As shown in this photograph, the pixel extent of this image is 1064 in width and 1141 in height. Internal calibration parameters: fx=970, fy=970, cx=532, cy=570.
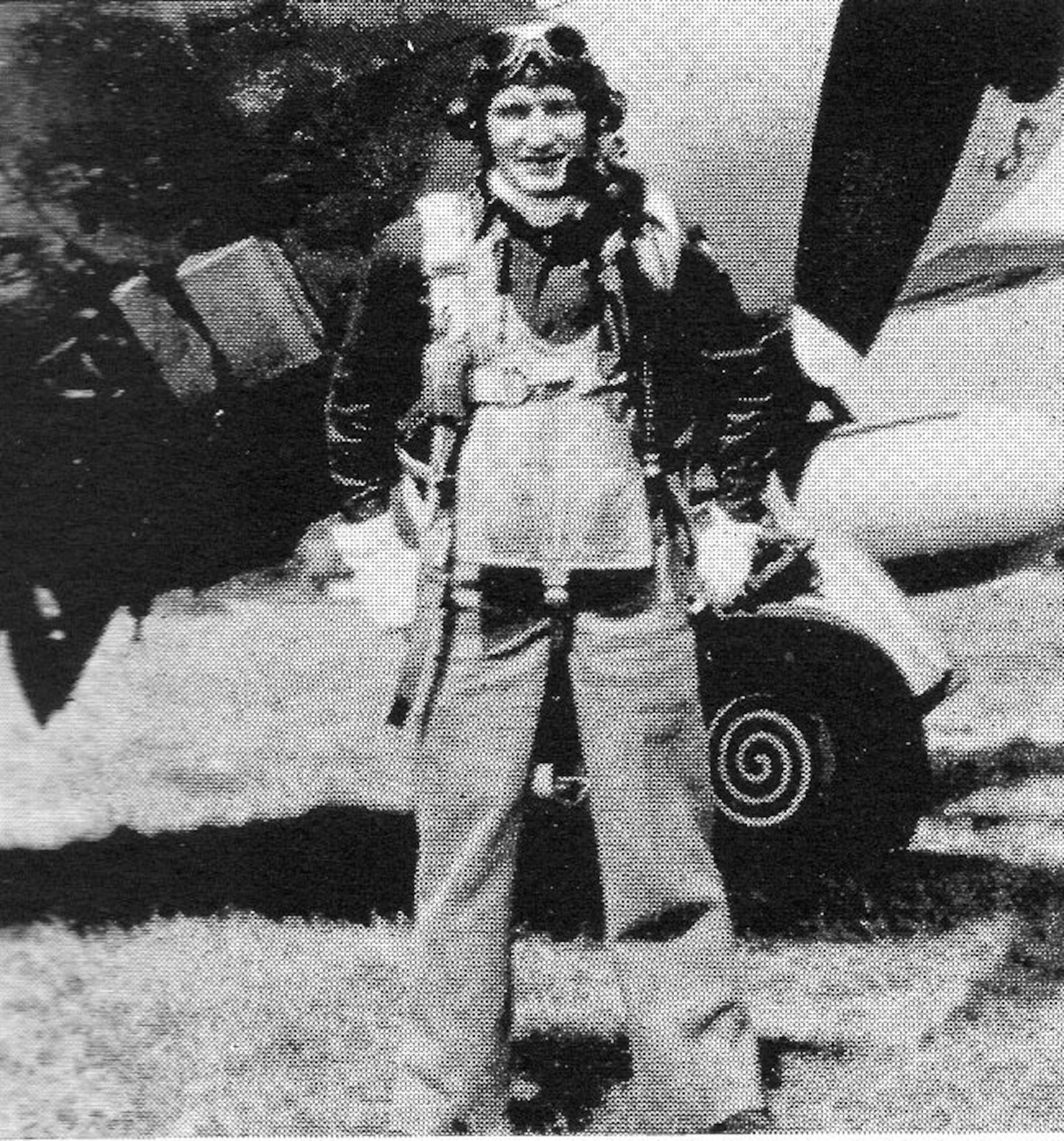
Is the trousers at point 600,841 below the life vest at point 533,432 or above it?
below

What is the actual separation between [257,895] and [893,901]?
4.37ft

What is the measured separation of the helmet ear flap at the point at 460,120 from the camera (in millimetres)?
1812

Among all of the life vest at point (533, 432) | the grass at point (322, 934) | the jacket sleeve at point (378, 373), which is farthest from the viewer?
the grass at point (322, 934)

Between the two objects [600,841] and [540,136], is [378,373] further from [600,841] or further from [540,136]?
[600,841]

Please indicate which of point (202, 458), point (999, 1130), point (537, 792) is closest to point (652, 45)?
point (202, 458)

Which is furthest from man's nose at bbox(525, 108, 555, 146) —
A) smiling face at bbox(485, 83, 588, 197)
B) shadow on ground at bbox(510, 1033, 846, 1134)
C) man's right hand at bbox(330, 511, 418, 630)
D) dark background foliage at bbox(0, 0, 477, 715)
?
shadow on ground at bbox(510, 1033, 846, 1134)

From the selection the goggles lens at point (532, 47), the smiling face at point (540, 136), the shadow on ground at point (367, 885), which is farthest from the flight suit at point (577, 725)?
the goggles lens at point (532, 47)

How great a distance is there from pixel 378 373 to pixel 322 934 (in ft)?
3.77

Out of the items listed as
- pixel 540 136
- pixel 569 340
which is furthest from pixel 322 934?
pixel 540 136

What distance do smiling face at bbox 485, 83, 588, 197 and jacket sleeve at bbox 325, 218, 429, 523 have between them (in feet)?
0.77

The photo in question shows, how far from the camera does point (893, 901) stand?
2.02 metres

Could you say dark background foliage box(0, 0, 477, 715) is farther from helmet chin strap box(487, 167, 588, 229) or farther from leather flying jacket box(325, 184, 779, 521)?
helmet chin strap box(487, 167, 588, 229)

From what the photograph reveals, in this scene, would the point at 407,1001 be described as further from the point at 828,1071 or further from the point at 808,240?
the point at 808,240

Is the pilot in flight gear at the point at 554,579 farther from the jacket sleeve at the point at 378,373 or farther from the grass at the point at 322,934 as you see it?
the grass at the point at 322,934
